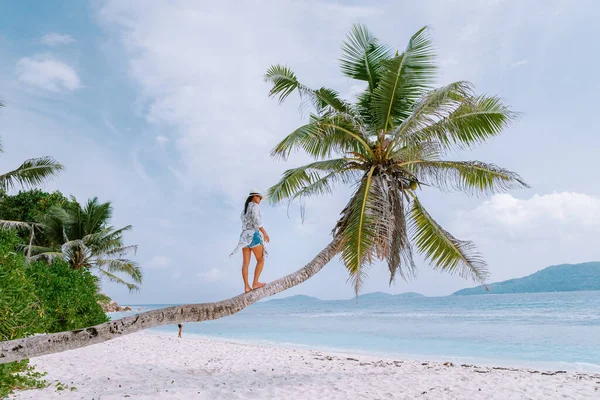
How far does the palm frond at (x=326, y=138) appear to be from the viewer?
8250 mm

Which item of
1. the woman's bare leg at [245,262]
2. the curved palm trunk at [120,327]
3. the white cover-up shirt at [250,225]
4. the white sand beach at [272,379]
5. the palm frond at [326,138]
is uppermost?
the palm frond at [326,138]

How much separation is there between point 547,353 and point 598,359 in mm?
1956

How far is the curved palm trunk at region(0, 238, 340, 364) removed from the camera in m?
4.84

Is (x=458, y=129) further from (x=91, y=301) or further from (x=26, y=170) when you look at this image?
(x=26, y=170)

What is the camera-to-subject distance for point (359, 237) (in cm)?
774

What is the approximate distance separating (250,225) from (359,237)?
6.25 ft

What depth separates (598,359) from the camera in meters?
16.0

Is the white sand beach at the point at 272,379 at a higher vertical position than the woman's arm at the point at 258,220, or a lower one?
lower

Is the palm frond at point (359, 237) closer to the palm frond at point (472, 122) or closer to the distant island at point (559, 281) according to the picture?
the palm frond at point (472, 122)

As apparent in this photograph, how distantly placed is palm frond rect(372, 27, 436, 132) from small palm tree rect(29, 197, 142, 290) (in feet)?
55.0

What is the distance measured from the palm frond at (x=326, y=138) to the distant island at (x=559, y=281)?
92066 millimetres

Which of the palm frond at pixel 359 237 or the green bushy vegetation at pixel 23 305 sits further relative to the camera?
the palm frond at pixel 359 237

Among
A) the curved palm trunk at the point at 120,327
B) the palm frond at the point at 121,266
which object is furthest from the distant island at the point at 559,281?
the curved palm trunk at the point at 120,327

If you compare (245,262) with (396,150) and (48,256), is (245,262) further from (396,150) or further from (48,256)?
(48,256)
